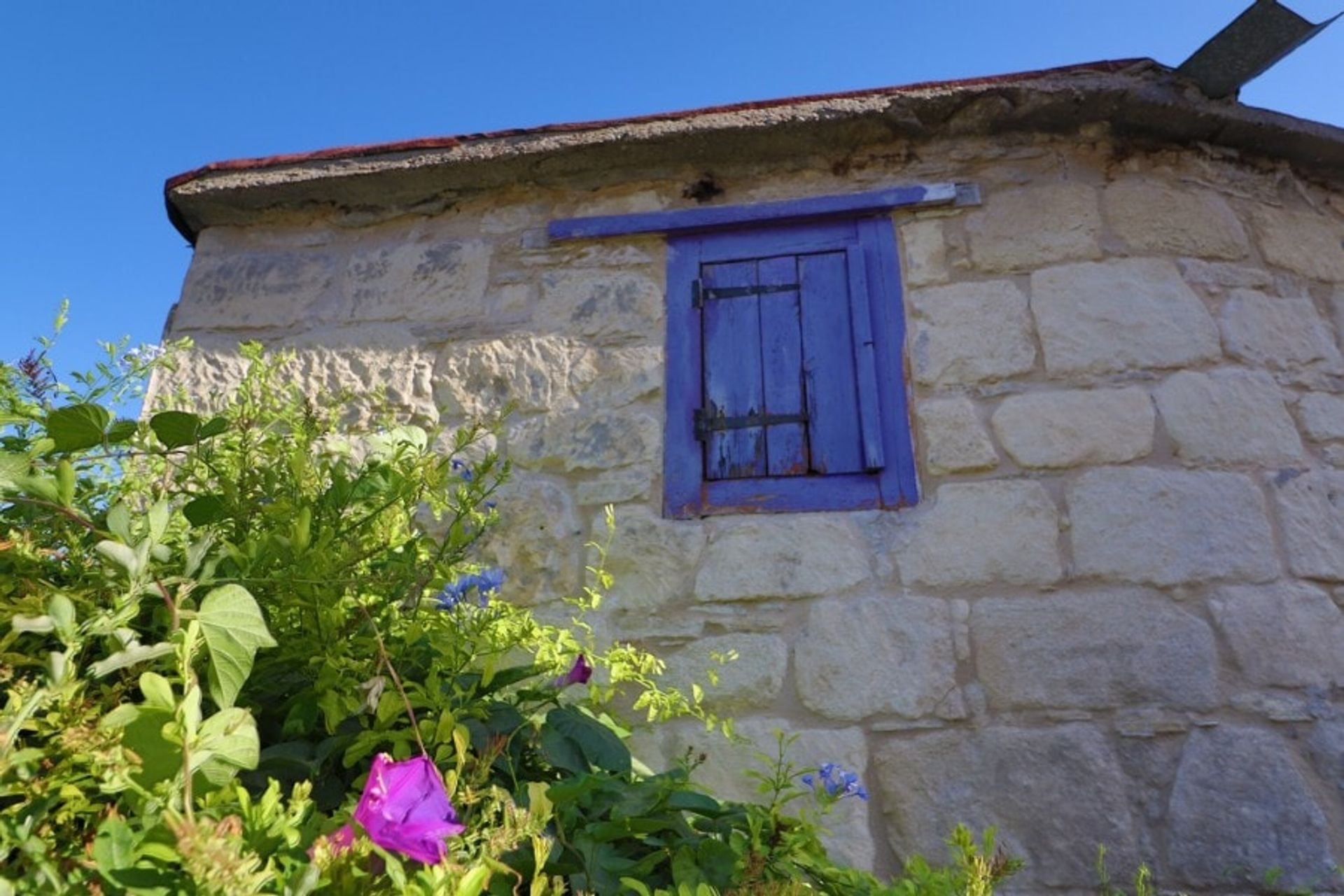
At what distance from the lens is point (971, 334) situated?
8.95 ft

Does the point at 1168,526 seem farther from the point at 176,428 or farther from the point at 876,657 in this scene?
the point at 176,428

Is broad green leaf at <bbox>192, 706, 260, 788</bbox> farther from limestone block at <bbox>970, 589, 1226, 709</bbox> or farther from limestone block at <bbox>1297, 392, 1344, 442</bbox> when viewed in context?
limestone block at <bbox>1297, 392, 1344, 442</bbox>

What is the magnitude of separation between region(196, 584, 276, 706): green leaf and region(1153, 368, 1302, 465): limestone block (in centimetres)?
243

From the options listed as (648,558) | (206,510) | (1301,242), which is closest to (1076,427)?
(1301,242)

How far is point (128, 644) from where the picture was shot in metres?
0.98

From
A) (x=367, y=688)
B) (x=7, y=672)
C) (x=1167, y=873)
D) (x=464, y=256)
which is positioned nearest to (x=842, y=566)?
(x=1167, y=873)

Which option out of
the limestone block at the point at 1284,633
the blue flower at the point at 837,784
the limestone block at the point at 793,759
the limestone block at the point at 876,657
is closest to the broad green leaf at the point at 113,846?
the blue flower at the point at 837,784

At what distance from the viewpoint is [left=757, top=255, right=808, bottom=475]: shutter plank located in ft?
8.84

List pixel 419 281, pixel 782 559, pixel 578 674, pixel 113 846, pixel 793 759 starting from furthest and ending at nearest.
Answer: pixel 419 281 < pixel 782 559 < pixel 793 759 < pixel 578 674 < pixel 113 846

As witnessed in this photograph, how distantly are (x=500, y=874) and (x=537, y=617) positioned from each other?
1.48 meters

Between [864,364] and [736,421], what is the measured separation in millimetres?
434

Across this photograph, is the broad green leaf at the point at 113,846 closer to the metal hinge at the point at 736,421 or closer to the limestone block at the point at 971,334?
the metal hinge at the point at 736,421

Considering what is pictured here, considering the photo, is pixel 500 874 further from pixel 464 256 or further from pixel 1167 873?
pixel 464 256

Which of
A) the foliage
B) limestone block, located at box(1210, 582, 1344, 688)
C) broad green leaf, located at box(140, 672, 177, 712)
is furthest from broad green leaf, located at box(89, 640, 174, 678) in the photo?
limestone block, located at box(1210, 582, 1344, 688)
